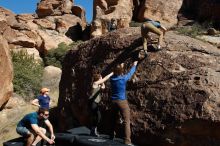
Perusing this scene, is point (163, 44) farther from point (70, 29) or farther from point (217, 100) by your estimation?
point (70, 29)

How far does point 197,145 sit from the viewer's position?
829 centimetres

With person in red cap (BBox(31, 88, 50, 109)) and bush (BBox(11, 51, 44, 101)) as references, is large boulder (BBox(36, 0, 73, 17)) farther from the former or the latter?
person in red cap (BBox(31, 88, 50, 109))

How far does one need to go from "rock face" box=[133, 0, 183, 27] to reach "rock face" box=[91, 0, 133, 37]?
1.08 meters

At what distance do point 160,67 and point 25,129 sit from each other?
3.32m

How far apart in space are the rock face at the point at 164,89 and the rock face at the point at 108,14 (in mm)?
19853

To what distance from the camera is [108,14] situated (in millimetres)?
31891

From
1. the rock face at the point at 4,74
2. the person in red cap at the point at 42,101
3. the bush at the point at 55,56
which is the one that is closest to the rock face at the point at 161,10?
the bush at the point at 55,56

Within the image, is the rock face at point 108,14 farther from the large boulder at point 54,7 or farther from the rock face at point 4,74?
the rock face at point 4,74

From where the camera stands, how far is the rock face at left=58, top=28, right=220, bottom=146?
8.28 metres

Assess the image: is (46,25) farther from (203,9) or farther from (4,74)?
(4,74)

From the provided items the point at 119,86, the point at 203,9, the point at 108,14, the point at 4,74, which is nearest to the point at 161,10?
the point at 203,9

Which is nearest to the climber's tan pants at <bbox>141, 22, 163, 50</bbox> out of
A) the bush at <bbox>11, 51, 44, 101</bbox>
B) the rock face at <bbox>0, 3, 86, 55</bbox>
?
the bush at <bbox>11, 51, 44, 101</bbox>

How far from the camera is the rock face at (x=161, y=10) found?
32.1m

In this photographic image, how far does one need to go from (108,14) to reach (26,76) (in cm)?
1138
